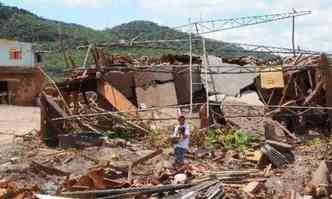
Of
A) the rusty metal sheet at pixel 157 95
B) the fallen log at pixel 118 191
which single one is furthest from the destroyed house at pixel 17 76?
the fallen log at pixel 118 191

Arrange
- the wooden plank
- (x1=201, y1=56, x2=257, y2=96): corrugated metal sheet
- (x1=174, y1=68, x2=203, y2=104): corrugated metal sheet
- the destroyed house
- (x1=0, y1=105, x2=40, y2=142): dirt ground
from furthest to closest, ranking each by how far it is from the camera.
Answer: the destroyed house < (x1=174, y1=68, x2=203, y2=104): corrugated metal sheet < (x1=201, y1=56, x2=257, y2=96): corrugated metal sheet < (x1=0, y1=105, x2=40, y2=142): dirt ground < the wooden plank

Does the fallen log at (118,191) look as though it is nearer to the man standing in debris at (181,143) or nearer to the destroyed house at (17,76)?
the man standing in debris at (181,143)

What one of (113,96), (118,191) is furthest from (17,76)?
(118,191)

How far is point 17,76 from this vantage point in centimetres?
3988

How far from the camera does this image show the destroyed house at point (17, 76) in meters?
39.1

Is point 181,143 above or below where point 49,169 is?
above

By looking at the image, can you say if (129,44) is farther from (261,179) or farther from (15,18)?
(15,18)

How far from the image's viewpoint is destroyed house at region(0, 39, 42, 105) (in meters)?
39.1

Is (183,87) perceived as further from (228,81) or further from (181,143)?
(181,143)

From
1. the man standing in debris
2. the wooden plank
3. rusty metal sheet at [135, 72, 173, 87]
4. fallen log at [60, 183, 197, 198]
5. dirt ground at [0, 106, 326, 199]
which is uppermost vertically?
rusty metal sheet at [135, 72, 173, 87]

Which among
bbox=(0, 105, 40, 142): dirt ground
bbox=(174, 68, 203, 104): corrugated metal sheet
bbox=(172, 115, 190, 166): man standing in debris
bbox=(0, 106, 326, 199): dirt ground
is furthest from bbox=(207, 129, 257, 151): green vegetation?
bbox=(174, 68, 203, 104): corrugated metal sheet

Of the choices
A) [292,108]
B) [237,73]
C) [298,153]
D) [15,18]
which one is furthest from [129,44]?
[15,18]

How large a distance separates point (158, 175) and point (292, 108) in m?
9.63

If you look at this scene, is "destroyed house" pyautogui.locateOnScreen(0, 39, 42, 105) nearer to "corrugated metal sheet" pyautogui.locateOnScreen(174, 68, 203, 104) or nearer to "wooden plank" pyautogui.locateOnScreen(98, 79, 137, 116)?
"corrugated metal sheet" pyautogui.locateOnScreen(174, 68, 203, 104)
